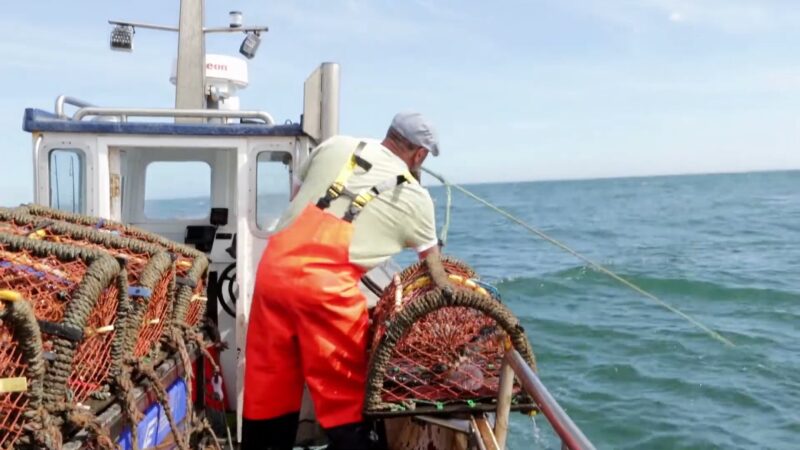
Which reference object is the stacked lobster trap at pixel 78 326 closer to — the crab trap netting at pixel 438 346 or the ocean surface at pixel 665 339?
the crab trap netting at pixel 438 346

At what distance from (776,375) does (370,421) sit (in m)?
8.58

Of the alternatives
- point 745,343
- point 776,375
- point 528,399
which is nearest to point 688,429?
point 776,375

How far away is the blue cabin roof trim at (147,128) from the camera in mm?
4816

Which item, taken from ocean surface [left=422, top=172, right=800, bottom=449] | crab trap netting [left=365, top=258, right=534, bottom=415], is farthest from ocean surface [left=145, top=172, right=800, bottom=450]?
crab trap netting [left=365, top=258, right=534, bottom=415]

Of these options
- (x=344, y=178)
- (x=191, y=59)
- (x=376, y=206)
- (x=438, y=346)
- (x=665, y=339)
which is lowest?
(x=665, y=339)

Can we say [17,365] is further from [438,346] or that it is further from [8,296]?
[438,346]

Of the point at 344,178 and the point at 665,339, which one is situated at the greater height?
the point at 344,178

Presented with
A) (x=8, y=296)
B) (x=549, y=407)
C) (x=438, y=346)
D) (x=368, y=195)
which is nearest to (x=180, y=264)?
(x=368, y=195)

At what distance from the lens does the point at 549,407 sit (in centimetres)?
247

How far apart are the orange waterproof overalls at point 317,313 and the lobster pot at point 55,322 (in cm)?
60

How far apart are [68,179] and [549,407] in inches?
153

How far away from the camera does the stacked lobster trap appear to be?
244cm

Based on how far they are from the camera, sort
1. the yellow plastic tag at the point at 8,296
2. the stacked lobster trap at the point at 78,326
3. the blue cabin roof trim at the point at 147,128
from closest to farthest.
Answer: the yellow plastic tag at the point at 8,296 < the stacked lobster trap at the point at 78,326 < the blue cabin roof trim at the point at 147,128

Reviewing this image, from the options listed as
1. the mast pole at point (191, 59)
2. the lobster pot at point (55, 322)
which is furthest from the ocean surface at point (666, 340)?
the lobster pot at point (55, 322)
